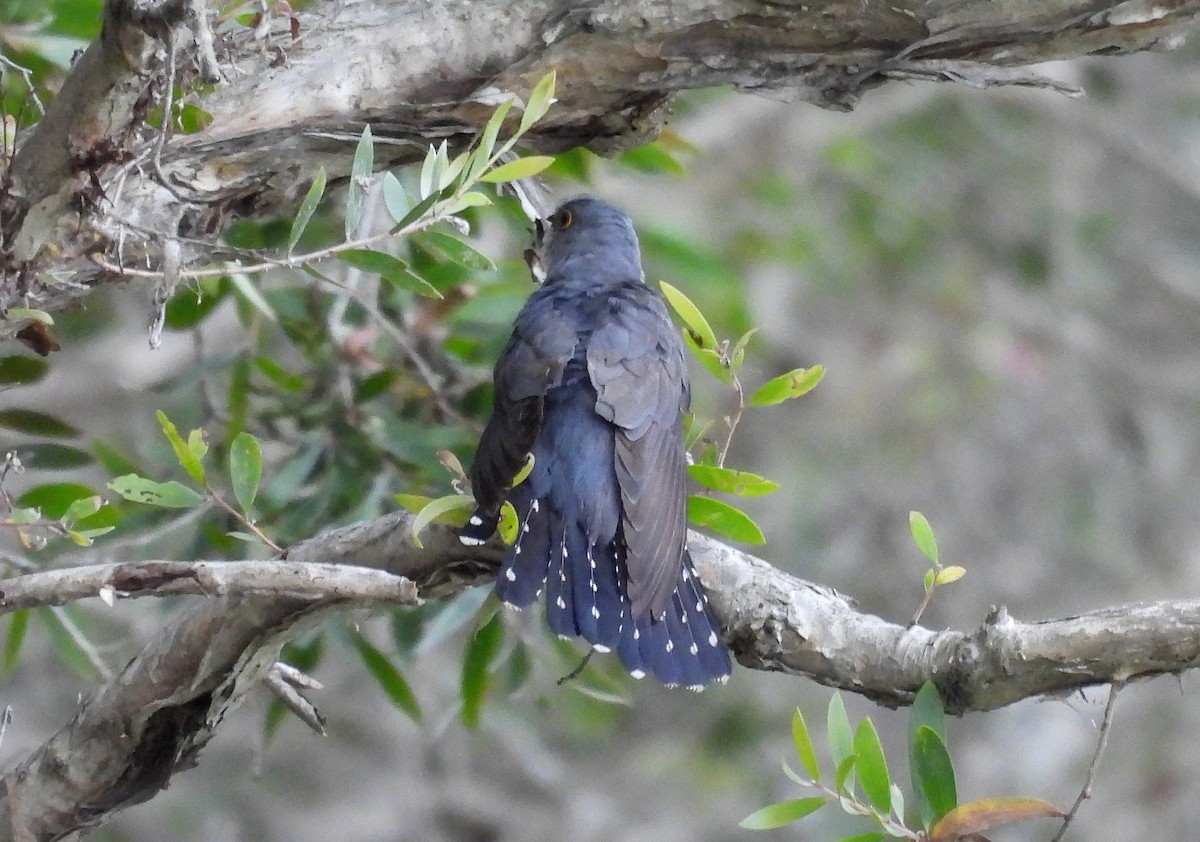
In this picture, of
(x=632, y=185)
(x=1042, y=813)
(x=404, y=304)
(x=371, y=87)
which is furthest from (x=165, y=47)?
(x=632, y=185)

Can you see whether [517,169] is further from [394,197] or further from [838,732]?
[838,732]

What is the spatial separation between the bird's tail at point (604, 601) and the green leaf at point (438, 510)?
0.43 ft

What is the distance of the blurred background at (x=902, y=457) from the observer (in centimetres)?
632

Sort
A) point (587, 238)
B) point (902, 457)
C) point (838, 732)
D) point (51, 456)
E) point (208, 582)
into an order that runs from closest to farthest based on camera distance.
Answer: point (208, 582)
point (838, 732)
point (51, 456)
point (587, 238)
point (902, 457)

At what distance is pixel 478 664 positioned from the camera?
313cm

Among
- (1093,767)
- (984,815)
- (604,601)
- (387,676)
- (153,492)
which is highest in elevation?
(153,492)

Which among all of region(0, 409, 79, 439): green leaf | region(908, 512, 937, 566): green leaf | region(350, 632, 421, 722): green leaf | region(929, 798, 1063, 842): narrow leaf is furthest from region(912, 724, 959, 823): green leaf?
region(0, 409, 79, 439): green leaf

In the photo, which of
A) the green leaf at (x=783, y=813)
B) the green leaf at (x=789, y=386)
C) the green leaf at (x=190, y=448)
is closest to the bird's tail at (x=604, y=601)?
the green leaf at (x=789, y=386)

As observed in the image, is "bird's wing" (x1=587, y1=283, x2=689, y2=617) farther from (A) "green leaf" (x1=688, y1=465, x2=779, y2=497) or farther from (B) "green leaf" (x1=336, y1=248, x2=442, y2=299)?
(B) "green leaf" (x1=336, y1=248, x2=442, y2=299)

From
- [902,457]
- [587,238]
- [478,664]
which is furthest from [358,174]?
[902,457]

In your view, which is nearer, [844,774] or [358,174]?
[844,774]

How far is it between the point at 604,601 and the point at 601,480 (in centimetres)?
29

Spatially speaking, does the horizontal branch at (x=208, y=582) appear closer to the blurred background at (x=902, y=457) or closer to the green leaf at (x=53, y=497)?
the green leaf at (x=53, y=497)

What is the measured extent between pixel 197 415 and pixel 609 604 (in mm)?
1624
